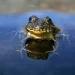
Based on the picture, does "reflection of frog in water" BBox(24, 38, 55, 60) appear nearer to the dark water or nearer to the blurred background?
the dark water

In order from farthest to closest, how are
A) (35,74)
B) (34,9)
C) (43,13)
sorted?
1. (34,9)
2. (43,13)
3. (35,74)

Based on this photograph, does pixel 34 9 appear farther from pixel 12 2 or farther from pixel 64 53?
pixel 64 53

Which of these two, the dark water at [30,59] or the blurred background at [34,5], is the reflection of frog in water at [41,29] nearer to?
the dark water at [30,59]

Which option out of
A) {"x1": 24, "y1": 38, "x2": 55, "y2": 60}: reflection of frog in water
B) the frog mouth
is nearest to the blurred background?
the frog mouth

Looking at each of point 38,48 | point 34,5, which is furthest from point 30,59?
point 34,5

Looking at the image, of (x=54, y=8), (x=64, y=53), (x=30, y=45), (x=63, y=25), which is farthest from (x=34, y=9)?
(x=64, y=53)

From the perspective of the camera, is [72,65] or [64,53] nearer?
[72,65]

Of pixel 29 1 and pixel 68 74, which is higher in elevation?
pixel 29 1
